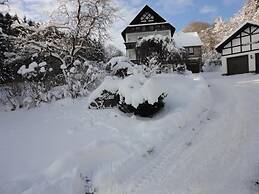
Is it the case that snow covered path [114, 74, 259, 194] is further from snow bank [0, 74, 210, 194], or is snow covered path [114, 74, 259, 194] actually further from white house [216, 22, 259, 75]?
white house [216, 22, 259, 75]

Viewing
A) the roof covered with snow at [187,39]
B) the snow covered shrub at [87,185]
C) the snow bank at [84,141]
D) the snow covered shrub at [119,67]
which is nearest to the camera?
the snow covered shrub at [87,185]

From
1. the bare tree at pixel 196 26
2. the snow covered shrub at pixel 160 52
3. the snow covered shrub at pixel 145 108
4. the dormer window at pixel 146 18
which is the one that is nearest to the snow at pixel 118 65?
the snow covered shrub at pixel 160 52

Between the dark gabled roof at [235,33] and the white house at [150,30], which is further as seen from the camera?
the white house at [150,30]

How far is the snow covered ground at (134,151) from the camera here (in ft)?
17.5

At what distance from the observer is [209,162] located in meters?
6.09

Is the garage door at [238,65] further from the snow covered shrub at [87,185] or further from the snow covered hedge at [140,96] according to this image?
the snow covered shrub at [87,185]

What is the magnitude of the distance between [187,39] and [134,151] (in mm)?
38351

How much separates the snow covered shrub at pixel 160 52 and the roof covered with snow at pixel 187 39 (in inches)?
665

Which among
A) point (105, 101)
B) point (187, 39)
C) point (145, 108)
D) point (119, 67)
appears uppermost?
point (187, 39)

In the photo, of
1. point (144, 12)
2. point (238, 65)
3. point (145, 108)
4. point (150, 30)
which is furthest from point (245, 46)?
point (145, 108)

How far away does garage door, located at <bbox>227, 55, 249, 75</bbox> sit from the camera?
28.1m

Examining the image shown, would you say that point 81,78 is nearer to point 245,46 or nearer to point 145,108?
point 145,108

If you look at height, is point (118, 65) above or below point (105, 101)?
above

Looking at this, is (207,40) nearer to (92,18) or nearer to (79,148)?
(92,18)
